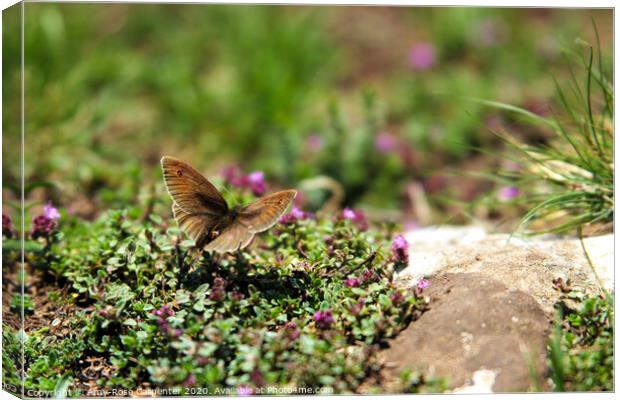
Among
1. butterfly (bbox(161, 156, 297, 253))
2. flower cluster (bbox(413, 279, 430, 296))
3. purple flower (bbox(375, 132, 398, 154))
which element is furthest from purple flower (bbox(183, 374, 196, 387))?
purple flower (bbox(375, 132, 398, 154))

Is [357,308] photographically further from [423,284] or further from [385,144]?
[385,144]

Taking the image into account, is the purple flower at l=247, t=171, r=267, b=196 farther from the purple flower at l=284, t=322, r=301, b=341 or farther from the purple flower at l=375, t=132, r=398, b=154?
the purple flower at l=375, t=132, r=398, b=154

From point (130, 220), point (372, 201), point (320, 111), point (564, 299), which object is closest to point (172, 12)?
point (320, 111)

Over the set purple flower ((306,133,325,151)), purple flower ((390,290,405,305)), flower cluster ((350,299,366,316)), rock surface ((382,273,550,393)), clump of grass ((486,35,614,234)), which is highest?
purple flower ((306,133,325,151))

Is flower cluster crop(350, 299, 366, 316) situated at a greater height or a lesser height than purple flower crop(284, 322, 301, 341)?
greater

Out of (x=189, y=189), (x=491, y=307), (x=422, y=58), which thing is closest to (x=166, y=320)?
(x=189, y=189)

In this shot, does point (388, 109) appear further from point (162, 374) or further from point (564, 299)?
point (162, 374)

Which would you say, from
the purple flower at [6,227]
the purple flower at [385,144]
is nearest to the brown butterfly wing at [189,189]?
the purple flower at [6,227]
